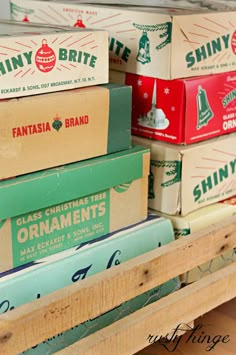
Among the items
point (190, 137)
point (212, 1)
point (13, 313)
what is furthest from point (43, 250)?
point (212, 1)

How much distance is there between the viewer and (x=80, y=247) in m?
0.95

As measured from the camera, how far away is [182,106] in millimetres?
1013

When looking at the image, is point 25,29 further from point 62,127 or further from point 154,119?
point 154,119

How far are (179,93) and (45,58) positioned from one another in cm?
26

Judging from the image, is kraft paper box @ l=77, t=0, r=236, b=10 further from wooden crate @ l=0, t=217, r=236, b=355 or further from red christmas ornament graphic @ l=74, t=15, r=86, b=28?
wooden crate @ l=0, t=217, r=236, b=355

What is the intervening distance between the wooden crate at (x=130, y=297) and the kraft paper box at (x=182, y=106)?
0.59ft

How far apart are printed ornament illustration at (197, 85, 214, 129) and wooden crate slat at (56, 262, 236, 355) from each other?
27 cm

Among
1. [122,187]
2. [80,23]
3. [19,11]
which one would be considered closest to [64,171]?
[122,187]

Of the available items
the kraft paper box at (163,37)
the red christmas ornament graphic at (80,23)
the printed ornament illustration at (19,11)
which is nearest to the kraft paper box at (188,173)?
the kraft paper box at (163,37)

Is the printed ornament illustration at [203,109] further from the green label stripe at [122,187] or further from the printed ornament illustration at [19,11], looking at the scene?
the printed ornament illustration at [19,11]

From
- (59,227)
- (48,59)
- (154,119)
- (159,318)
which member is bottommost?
(159,318)

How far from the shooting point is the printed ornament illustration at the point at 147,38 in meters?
0.99

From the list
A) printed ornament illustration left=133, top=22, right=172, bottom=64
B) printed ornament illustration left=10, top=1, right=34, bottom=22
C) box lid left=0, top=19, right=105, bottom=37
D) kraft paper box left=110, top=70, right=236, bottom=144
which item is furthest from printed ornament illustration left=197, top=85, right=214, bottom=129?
printed ornament illustration left=10, top=1, right=34, bottom=22

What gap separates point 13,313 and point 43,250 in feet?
0.59
